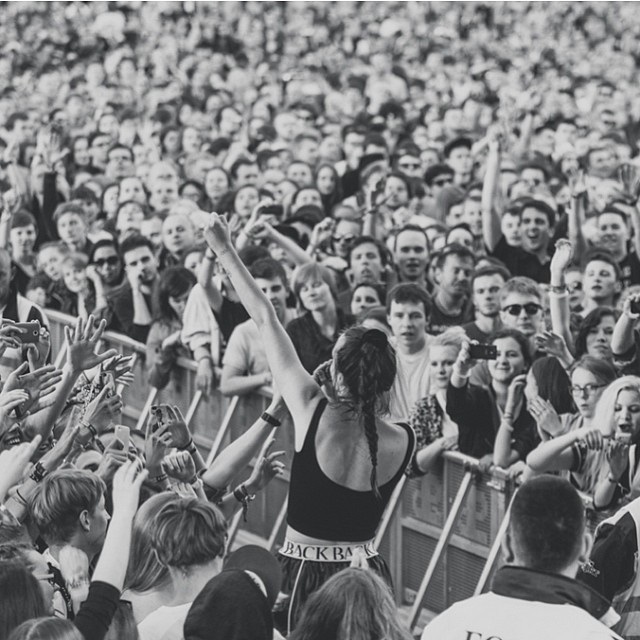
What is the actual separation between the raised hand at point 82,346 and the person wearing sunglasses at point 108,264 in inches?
201

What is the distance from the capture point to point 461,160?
15.5 meters

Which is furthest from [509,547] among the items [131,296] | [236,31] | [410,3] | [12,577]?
[410,3]

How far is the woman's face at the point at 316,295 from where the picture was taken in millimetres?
8867

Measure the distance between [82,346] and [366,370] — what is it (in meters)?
1.15

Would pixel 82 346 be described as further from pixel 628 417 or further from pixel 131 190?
pixel 131 190

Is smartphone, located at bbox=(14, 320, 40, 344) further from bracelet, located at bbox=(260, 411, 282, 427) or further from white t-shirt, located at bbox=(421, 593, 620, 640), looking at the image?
white t-shirt, located at bbox=(421, 593, 620, 640)

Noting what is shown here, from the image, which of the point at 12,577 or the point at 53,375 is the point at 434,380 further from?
the point at 12,577

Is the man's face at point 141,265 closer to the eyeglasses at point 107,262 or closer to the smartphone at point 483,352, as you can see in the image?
the eyeglasses at point 107,262

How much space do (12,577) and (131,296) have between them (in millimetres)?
6410

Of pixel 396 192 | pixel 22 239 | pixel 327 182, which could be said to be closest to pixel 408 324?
pixel 22 239

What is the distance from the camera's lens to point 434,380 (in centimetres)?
798

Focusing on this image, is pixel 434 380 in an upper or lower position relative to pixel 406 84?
lower

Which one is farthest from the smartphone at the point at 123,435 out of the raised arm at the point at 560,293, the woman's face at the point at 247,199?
the woman's face at the point at 247,199

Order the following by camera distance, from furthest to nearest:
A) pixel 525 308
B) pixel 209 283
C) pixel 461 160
A: 1. pixel 461 160
2. pixel 209 283
3. pixel 525 308
